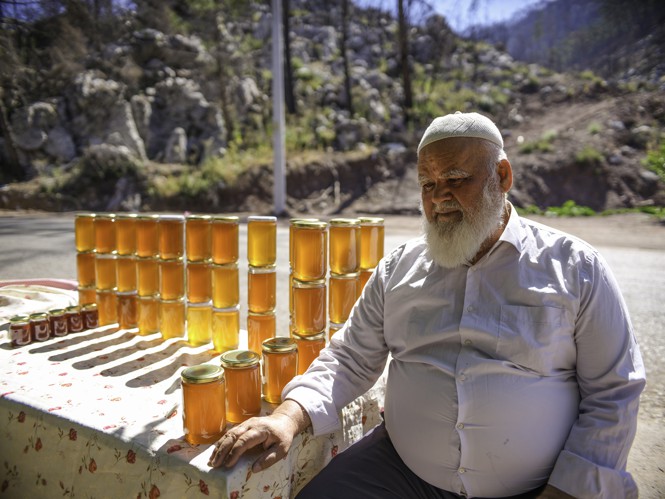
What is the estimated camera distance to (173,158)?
16125 millimetres

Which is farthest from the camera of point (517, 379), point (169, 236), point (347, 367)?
point (169, 236)

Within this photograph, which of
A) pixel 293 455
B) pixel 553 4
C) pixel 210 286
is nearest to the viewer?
pixel 293 455

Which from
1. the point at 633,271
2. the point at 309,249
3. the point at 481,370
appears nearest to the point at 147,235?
the point at 309,249

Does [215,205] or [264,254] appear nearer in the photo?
[264,254]

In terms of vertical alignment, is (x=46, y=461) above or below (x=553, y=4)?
below

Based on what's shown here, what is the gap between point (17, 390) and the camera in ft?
4.56

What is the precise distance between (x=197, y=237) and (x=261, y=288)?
0.36 m

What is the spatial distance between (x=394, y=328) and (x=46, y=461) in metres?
1.14

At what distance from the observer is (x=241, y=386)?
4.15ft

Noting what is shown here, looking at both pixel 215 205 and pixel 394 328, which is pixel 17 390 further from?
pixel 215 205

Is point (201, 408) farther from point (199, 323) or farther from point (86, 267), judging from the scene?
point (86, 267)

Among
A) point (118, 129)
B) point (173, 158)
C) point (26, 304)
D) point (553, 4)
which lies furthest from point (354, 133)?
point (553, 4)

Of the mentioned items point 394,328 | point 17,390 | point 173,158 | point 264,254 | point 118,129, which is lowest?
point 17,390

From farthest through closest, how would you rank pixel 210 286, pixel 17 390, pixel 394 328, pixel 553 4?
pixel 553 4, pixel 210 286, pixel 394 328, pixel 17 390
